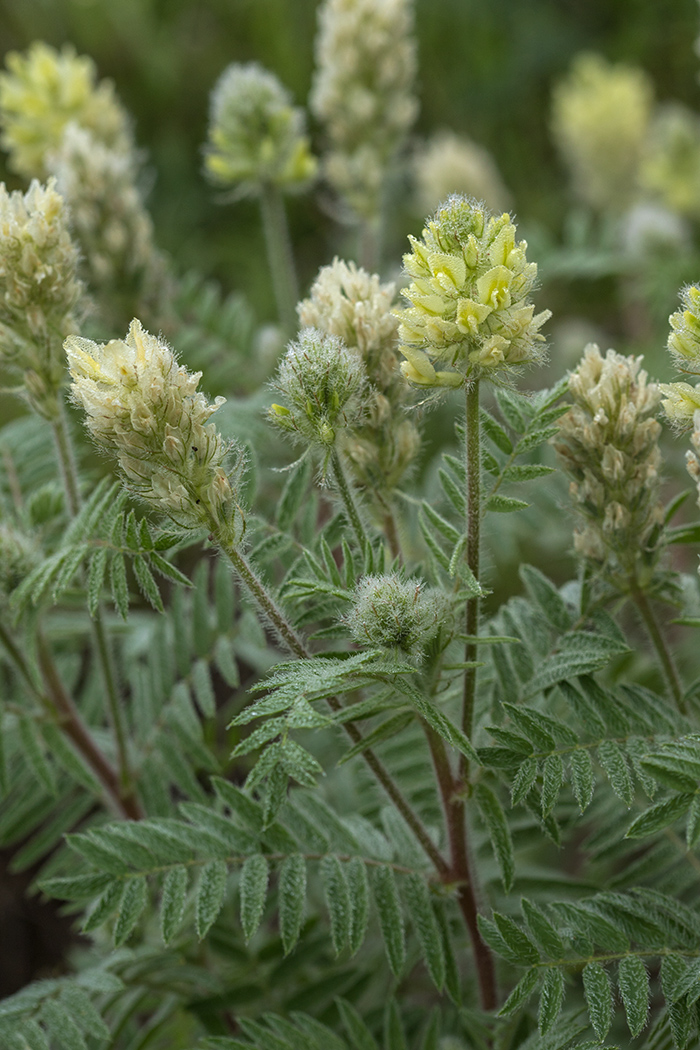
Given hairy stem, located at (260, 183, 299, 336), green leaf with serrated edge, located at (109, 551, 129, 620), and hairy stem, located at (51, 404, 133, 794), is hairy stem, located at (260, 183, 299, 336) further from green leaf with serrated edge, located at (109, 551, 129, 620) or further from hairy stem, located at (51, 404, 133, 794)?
green leaf with serrated edge, located at (109, 551, 129, 620)

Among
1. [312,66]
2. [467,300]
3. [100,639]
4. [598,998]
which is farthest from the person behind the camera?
[312,66]

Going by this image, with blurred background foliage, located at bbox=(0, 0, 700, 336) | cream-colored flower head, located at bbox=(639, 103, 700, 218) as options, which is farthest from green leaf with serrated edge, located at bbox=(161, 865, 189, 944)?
blurred background foliage, located at bbox=(0, 0, 700, 336)

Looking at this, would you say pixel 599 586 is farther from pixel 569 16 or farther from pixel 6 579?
pixel 569 16

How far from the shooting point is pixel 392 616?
1195 mm

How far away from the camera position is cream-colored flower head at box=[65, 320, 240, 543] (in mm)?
1155

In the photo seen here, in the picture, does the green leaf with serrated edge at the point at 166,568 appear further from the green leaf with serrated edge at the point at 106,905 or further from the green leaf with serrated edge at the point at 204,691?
the green leaf with serrated edge at the point at 204,691

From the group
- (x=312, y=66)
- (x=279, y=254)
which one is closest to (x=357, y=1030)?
(x=279, y=254)

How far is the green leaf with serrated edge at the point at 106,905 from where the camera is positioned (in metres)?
1.39

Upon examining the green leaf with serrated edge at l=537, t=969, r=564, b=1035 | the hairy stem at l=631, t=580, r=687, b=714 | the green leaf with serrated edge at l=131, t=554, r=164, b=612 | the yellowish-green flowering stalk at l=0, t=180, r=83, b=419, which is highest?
the yellowish-green flowering stalk at l=0, t=180, r=83, b=419

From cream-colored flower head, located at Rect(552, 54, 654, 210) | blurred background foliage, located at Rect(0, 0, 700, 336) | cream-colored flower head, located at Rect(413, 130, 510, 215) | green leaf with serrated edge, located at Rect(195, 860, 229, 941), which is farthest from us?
blurred background foliage, located at Rect(0, 0, 700, 336)

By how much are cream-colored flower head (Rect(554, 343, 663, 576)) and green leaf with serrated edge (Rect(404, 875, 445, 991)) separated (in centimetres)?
58

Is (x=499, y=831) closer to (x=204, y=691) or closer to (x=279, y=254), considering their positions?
(x=204, y=691)

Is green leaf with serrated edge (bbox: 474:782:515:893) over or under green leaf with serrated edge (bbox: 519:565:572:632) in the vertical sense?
under

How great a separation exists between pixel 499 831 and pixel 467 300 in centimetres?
75
